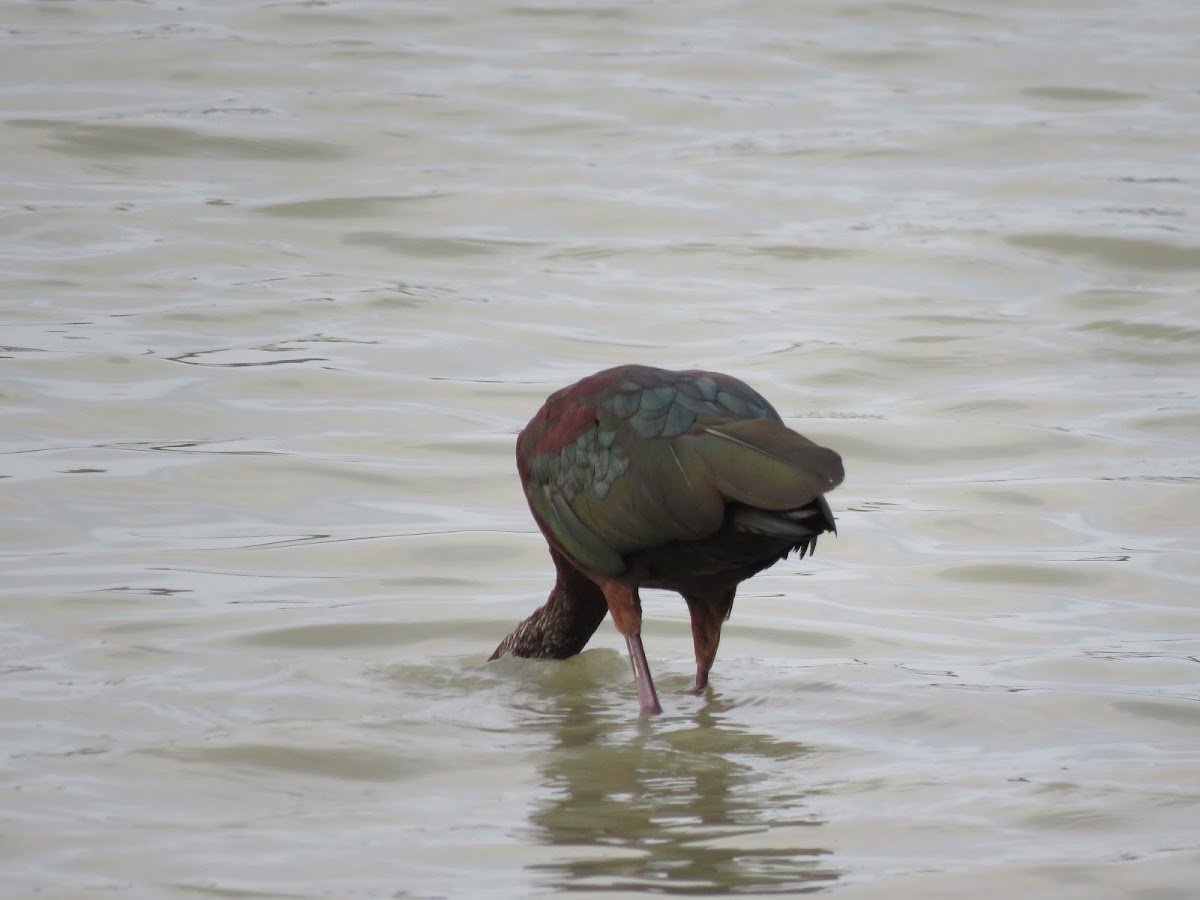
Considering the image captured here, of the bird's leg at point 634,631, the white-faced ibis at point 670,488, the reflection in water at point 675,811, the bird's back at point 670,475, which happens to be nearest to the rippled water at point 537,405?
the reflection in water at point 675,811

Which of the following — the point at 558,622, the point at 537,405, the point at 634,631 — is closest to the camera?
the point at 634,631

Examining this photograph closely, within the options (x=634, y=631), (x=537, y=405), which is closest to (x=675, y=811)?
(x=634, y=631)

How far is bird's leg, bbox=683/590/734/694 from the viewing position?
643 centimetres

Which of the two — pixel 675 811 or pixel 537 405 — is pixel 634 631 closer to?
pixel 675 811

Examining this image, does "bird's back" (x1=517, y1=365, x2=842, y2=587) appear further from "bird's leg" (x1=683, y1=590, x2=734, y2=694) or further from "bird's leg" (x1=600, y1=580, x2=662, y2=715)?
"bird's leg" (x1=683, y1=590, x2=734, y2=694)

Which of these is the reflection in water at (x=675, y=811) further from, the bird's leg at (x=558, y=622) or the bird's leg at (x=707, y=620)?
the bird's leg at (x=558, y=622)

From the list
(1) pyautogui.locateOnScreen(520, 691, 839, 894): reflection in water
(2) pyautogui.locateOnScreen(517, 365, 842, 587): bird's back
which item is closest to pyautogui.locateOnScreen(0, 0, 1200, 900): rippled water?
(1) pyautogui.locateOnScreen(520, 691, 839, 894): reflection in water

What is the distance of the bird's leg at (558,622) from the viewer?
6918mm

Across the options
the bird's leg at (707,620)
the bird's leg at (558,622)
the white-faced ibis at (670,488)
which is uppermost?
the white-faced ibis at (670,488)

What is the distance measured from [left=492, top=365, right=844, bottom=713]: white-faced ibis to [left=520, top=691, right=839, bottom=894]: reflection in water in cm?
35

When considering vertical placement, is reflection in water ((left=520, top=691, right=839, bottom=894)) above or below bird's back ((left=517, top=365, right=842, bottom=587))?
below

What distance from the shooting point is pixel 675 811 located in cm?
523

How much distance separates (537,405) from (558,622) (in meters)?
4.15

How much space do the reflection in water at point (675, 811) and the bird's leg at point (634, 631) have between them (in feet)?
0.32
